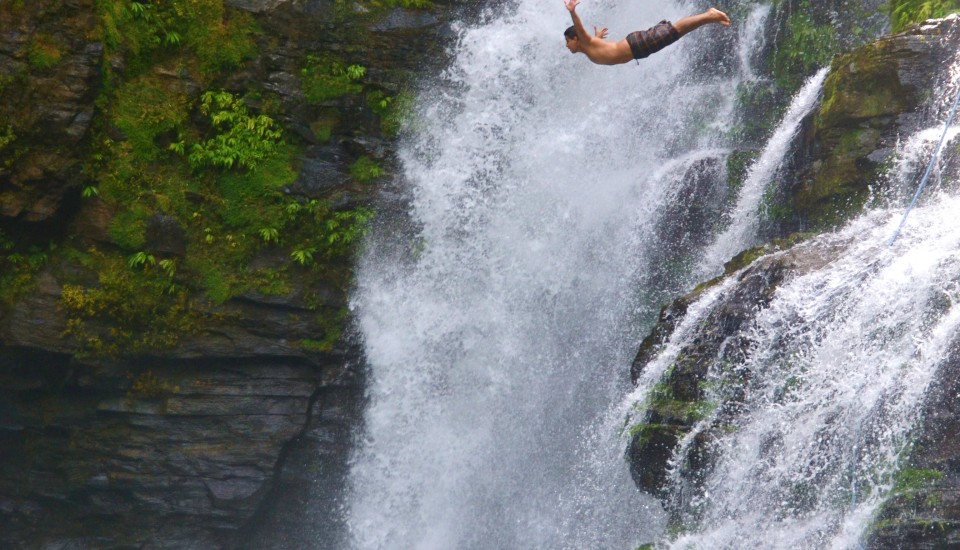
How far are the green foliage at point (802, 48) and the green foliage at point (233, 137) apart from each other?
20.7ft

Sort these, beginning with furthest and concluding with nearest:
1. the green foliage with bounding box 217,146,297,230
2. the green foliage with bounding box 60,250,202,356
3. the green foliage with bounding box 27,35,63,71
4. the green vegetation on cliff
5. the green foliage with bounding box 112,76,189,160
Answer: the green foliage with bounding box 217,146,297,230 < the green foliage with bounding box 112,76,189,160 < the green vegetation on cliff < the green foliage with bounding box 60,250,202,356 < the green foliage with bounding box 27,35,63,71

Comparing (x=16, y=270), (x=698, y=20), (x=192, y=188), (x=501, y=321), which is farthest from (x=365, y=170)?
(x=698, y=20)

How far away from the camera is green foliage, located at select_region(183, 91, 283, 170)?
10.3 m

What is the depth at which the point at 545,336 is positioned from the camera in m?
10.5

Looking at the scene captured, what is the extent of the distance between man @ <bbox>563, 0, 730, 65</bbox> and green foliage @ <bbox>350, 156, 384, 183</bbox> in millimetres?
4045

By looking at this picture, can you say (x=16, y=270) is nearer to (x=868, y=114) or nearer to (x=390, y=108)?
(x=390, y=108)

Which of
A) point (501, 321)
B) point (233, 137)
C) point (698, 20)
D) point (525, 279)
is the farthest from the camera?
point (525, 279)

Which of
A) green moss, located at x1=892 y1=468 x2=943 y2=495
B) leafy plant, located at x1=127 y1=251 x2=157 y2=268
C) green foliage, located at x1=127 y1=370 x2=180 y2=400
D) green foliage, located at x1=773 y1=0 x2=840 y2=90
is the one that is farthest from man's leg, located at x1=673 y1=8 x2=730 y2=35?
green foliage, located at x1=127 y1=370 x2=180 y2=400

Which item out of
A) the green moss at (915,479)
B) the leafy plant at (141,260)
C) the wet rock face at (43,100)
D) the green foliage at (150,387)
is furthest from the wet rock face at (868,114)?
the wet rock face at (43,100)

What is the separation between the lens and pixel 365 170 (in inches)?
422

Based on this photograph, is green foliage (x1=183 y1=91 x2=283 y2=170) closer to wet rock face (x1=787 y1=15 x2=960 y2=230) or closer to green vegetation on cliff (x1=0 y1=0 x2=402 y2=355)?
green vegetation on cliff (x1=0 y1=0 x2=402 y2=355)

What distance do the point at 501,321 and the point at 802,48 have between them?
506 centimetres

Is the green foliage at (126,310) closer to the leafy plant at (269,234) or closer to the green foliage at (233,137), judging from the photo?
the leafy plant at (269,234)

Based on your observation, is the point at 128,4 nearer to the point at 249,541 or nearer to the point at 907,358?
the point at 249,541
